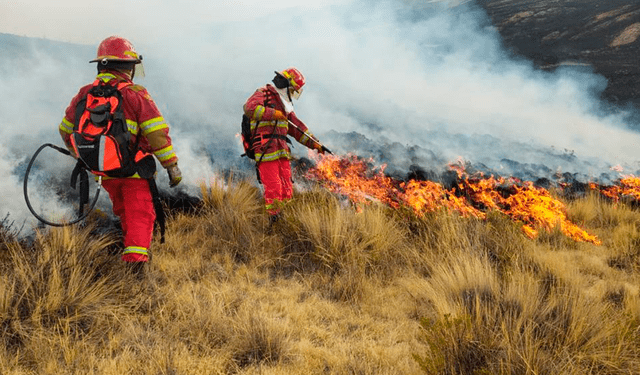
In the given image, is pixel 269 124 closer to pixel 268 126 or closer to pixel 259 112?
pixel 268 126

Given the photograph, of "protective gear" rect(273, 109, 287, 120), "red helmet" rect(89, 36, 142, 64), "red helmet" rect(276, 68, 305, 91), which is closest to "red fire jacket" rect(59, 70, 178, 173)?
"red helmet" rect(89, 36, 142, 64)

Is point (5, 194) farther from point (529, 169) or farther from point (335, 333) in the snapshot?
point (529, 169)

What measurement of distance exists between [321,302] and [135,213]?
1632 mm

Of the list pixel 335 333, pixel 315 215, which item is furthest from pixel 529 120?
pixel 335 333

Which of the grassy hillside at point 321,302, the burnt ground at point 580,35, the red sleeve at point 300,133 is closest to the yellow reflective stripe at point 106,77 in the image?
the grassy hillside at point 321,302

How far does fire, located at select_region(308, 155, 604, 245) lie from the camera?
508cm

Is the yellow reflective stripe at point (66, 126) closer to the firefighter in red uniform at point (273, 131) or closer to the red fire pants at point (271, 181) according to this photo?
the firefighter in red uniform at point (273, 131)

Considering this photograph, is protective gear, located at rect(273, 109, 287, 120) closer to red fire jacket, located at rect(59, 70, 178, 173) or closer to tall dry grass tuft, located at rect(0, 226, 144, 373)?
red fire jacket, located at rect(59, 70, 178, 173)

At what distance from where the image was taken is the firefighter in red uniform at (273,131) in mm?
4816

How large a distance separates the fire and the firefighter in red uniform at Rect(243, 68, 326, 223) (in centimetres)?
79

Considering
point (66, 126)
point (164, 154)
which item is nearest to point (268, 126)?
point (164, 154)

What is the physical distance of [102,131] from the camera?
2984mm

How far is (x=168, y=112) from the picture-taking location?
8.79 m

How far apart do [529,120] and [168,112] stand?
13024 mm
